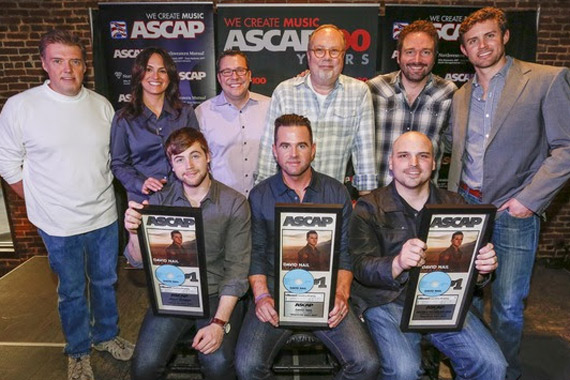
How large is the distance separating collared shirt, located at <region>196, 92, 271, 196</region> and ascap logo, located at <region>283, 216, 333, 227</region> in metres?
1.30

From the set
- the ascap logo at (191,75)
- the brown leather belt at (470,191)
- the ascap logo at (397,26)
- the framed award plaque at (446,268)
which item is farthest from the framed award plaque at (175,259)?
the ascap logo at (397,26)

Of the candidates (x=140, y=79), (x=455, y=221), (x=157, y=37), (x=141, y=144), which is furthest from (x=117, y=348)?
(x=157, y=37)

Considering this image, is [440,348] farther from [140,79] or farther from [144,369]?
[140,79]

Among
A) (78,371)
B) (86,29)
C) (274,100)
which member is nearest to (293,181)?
(274,100)

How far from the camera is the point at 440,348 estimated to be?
221 centimetres

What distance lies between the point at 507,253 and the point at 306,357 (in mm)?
1531

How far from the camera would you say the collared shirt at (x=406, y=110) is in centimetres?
288

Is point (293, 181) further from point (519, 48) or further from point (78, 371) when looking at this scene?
point (519, 48)

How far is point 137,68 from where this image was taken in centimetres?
275

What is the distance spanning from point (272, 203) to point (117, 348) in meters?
1.57

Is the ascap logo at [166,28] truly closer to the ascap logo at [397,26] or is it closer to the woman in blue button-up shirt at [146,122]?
the woman in blue button-up shirt at [146,122]

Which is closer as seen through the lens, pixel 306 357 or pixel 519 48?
pixel 306 357

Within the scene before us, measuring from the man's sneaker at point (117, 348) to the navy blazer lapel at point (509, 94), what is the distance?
270 cm

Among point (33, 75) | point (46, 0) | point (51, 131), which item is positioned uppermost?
point (46, 0)
